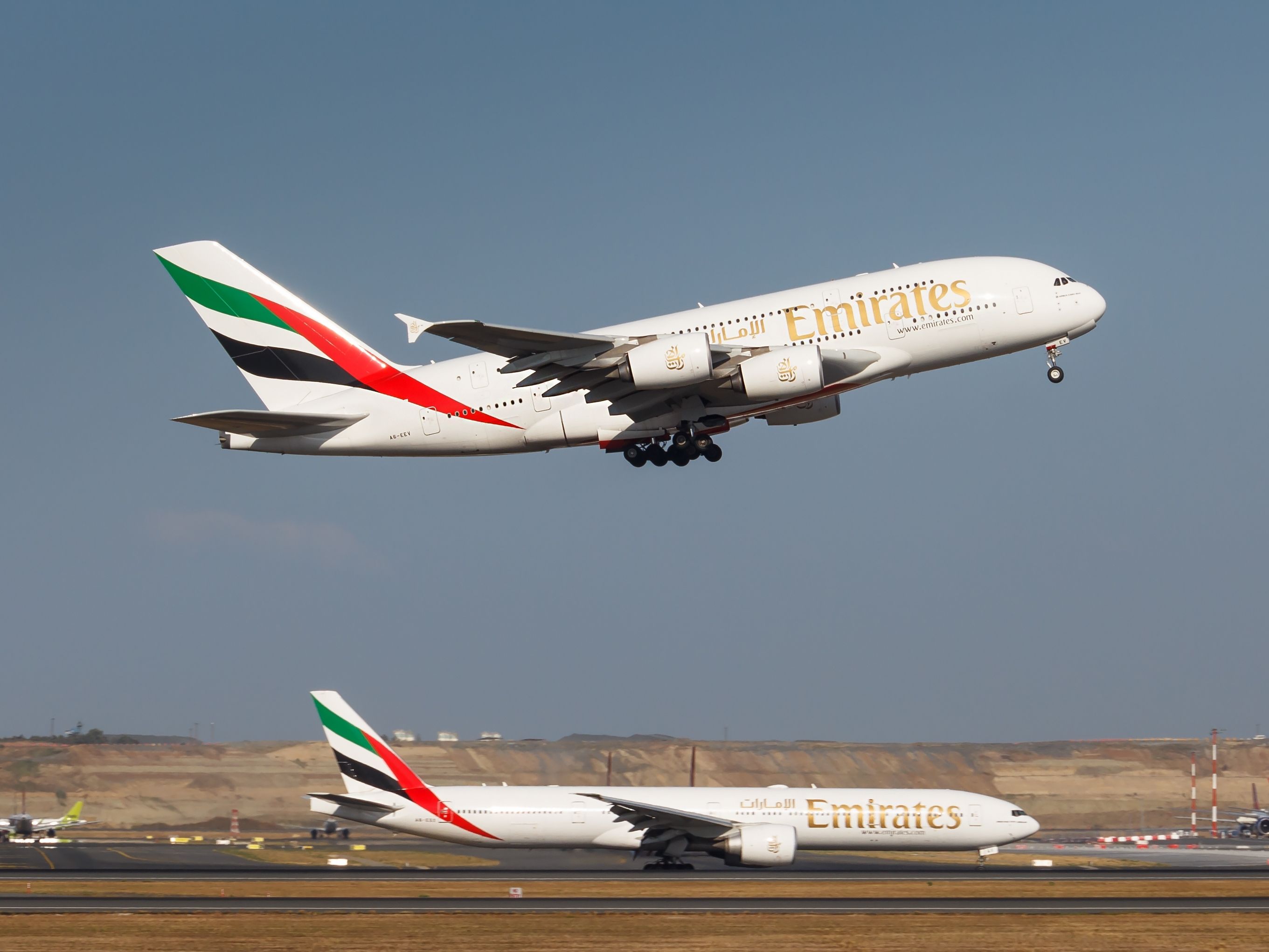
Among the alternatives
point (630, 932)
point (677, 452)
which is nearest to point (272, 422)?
point (677, 452)

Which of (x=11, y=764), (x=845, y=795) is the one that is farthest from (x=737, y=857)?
(x=11, y=764)

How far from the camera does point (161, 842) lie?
243ft

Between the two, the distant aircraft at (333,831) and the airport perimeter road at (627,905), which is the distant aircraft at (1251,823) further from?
the distant aircraft at (333,831)

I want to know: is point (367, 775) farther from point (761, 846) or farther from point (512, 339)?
point (512, 339)

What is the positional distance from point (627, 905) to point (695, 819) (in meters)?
9.99

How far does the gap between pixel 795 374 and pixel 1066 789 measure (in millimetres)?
71472

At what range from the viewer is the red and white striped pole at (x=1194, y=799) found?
7868 centimetres

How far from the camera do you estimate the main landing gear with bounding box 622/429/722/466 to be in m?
43.6

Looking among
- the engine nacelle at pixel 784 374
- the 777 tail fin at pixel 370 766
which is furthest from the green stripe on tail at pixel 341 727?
the engine nacelle at pixel 784 374

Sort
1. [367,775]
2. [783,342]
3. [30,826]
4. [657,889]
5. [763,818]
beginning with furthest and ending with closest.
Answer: [30,826]
[367,775]
[763,818]
[783,342]
[657,889]

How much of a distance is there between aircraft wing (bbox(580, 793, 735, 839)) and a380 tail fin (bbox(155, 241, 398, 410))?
1627 cm

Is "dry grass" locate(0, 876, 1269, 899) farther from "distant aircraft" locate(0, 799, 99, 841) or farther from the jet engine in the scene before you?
the jet engine

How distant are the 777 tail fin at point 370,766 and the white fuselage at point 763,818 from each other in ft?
0.72

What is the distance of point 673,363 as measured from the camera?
3984 cm
